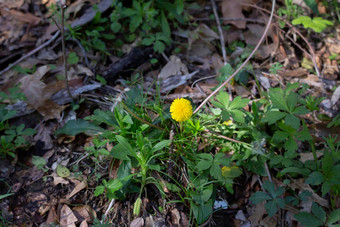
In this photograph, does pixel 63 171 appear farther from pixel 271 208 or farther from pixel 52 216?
pixel 271 208

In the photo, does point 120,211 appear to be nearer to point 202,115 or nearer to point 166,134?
point 166,134

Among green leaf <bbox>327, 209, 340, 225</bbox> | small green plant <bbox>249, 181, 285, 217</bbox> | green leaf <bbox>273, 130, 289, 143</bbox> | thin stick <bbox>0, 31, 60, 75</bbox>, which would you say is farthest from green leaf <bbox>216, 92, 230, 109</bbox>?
thin stick <bbox>0, 31, 60, 75</bbox>

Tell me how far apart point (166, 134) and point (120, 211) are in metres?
0.66

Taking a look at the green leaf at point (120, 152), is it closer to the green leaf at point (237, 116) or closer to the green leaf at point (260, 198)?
the green leaf at point (237, 116)

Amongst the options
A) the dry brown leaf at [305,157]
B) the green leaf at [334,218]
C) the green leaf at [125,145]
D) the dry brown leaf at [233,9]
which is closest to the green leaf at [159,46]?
the dry brown leaf at [233,9]

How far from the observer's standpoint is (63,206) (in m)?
2.18

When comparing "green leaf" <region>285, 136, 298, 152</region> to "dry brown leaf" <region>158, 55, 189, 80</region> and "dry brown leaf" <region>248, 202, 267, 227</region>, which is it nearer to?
"dry brown leaf" <region>248, 202, 267, 227</region>

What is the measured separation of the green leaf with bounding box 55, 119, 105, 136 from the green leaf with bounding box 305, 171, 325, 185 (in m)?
1.57

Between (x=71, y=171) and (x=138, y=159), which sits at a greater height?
(x=138, y=159)

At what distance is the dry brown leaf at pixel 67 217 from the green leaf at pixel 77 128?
23.2 inches

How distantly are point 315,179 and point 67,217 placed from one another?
174cm

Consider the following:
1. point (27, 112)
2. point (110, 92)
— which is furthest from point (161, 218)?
point (27, 112)

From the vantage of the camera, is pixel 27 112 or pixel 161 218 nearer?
pixel 161 218

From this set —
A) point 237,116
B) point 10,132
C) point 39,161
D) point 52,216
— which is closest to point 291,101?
point 237,116
